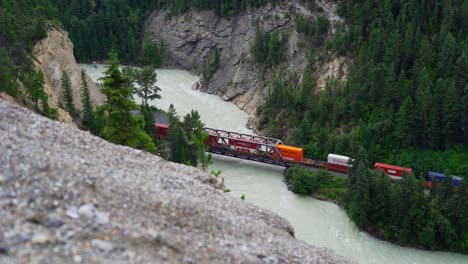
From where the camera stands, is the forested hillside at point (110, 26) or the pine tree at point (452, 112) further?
the forested hillside at point (110, 26)

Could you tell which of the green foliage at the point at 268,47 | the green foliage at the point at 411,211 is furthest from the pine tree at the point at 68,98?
the green foliage at the point at 268,47

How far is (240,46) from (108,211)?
266 feet

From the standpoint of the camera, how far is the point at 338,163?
6031cm

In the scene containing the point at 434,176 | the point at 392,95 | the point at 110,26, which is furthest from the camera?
the point at 110,26

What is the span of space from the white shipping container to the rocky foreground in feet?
122

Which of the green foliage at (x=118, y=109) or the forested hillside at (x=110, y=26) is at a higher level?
the forested hillside at (x=110, y=26)

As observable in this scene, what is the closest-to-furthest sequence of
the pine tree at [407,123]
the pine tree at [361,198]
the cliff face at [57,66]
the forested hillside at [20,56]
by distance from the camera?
the forested hillside at [20,56]
the pine tree at [361,198]
the cliff face at [57,66]
the pine tree at [407,123]

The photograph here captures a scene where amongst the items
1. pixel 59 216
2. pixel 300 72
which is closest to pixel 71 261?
pixel 59 216

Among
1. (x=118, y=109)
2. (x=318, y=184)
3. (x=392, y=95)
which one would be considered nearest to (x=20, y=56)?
(x=118, y=109)

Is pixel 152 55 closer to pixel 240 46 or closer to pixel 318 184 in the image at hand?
pixel 240 46

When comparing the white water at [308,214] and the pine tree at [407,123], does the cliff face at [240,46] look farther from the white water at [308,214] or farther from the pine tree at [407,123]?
the pine tree at [407,123]

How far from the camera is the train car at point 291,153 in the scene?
204 feet

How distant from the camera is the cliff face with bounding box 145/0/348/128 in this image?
80688mm

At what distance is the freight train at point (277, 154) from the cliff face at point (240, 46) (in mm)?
14216
